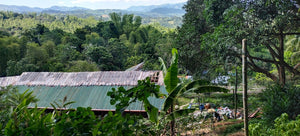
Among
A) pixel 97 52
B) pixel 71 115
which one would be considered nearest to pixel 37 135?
pixel 71 115

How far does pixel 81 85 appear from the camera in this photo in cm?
898

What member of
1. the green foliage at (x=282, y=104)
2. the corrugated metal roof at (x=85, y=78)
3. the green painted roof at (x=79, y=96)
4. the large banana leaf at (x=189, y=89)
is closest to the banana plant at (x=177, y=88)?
the large banana leaf at (x=189, y=89)

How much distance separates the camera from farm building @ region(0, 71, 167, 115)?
27.1 feet

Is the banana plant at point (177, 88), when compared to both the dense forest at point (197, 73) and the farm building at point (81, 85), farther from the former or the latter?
the farm building at point (81, 85)

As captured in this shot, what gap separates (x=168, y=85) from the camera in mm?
2816

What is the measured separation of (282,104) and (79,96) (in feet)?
21.9

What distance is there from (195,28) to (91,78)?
15.4 feet

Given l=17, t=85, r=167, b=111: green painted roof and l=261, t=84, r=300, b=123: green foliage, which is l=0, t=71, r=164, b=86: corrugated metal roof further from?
l=261, t=84, r=300, b=123: green foliage

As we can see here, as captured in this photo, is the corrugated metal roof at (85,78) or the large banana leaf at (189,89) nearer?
the large banana leaf at (189,89)

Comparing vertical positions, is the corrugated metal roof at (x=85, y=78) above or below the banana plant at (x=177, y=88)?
below

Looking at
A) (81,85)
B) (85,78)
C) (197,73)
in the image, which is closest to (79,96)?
(81,85)

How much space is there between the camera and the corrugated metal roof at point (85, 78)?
8805 mm

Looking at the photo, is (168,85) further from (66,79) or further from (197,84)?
(66,79)

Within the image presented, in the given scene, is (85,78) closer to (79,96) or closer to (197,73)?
(79,96)
